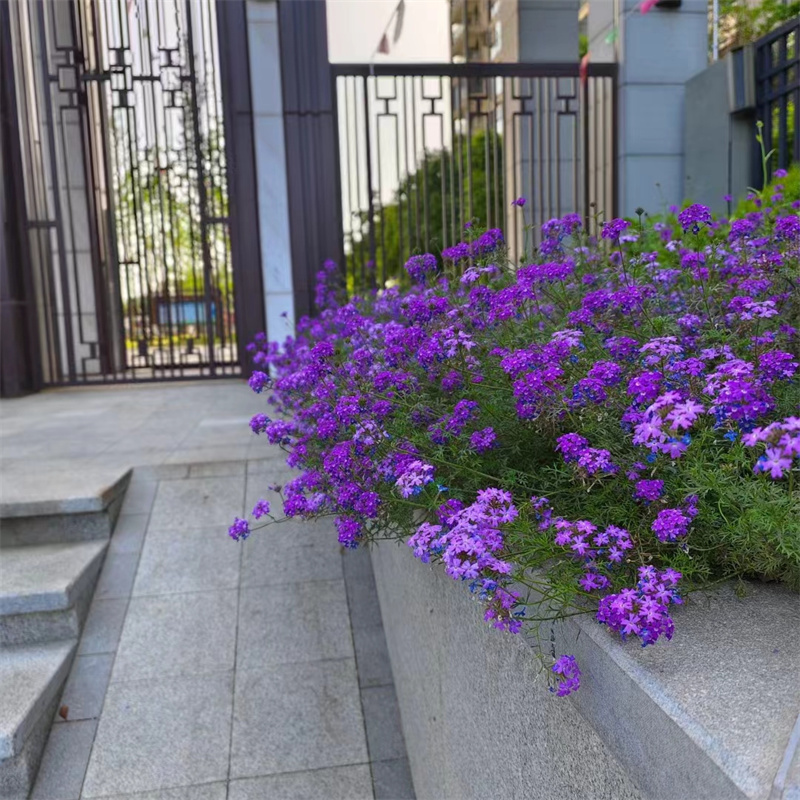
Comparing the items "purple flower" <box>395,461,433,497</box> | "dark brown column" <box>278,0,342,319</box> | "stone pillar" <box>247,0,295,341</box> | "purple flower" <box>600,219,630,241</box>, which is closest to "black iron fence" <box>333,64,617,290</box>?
"dark brown column" <box>278,0,342,319</box>

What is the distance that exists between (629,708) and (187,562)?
2320mm

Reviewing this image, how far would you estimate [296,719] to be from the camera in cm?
249

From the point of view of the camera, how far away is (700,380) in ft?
4.55

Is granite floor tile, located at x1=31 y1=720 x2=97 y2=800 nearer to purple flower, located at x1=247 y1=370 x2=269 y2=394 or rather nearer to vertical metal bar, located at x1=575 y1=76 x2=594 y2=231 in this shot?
purple flower, located at x1=247 y1=370 x2=269 y2=394

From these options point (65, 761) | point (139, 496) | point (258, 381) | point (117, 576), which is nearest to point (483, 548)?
point (258, 381)

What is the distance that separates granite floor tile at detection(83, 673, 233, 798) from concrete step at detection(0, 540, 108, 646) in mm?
324

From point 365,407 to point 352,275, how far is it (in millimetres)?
4793

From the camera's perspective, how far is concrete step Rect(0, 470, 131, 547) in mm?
2971

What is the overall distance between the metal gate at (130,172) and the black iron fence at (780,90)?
4324 mm

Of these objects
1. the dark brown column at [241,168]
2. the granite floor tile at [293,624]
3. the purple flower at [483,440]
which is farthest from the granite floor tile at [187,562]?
the dark brown column at [241,168]

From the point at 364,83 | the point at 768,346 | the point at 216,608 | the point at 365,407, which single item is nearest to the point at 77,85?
the point at 364,83

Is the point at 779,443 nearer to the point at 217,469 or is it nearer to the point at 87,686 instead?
the point at 87,686

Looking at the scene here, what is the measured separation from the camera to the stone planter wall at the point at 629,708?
3.13ft

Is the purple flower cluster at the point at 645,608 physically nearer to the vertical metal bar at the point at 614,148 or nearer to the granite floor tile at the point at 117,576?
the granite floor tile at the point at 117,576
